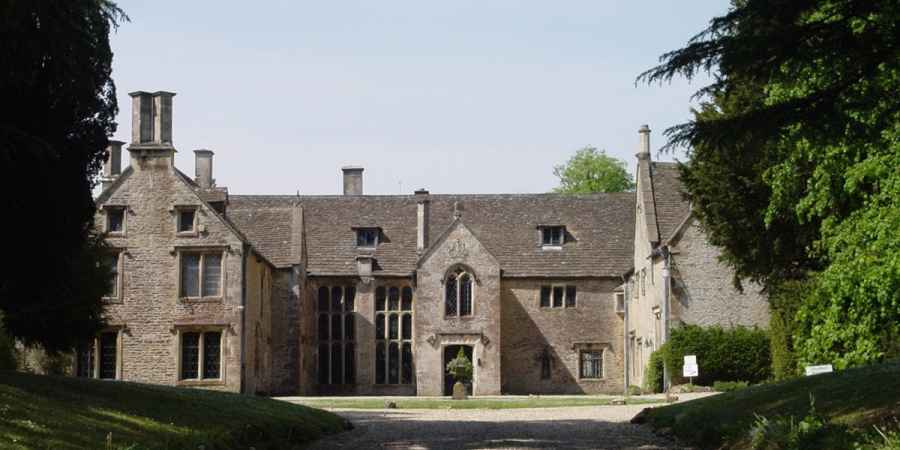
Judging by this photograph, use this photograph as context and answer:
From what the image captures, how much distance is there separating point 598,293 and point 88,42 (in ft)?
128

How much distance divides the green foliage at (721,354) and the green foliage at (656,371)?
99 centimetres

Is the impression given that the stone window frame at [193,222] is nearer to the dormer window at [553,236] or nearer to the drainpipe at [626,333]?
the dormer window at [553,236]

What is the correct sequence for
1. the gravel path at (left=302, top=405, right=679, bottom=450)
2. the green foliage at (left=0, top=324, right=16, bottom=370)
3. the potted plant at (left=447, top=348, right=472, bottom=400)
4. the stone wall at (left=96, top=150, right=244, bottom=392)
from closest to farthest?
the gravel path at (left=302, top=405, right=679, bottom=450), the green foliage at (left=0, top=324, right=16, bottom=370), the stone wall at (left=96, top=150, right=244, bottom=392), the potted plant at (left=447, top=348, right=472, bottom=400)

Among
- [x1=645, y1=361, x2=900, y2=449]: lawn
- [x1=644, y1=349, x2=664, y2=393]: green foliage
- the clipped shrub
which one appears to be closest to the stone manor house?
[x1=644, y1=349, x2=664, y2=393]: green foliage

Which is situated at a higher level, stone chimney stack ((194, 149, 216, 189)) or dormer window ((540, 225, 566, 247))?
stone chimney stack ((194, 149, 216, 189))

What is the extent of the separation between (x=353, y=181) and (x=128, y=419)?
46987 mm

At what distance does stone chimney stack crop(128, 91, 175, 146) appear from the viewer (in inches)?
1880

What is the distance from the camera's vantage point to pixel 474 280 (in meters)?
54.4

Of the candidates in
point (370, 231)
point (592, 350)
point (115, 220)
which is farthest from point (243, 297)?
point (592, 350)

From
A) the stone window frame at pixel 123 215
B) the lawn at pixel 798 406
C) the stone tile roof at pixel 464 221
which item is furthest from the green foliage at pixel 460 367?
the lawn at pixel 798 406

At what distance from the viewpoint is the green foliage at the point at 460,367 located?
2052 inches

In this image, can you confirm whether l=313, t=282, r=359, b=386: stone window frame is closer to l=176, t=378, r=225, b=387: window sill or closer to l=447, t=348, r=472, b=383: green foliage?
l=447, t=348, r=472, b=383: green foliage

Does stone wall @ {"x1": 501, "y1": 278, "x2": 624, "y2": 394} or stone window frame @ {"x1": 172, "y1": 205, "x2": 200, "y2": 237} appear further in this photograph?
stone wall @ {"x1": 501, "y1": 278, "x2": 624, "y2": 394}

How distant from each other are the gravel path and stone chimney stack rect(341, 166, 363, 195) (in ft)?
107
